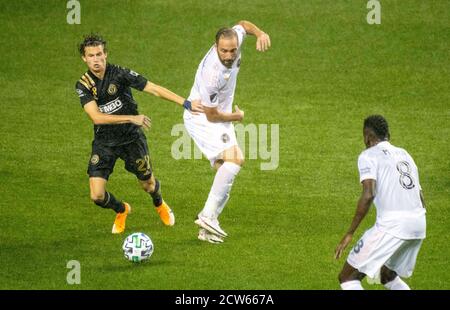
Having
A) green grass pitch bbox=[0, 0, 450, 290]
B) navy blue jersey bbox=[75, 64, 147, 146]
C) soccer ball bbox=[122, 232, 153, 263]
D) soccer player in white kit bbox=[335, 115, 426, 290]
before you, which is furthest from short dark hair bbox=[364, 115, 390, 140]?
navy blue jersey bbox=[75, 64, 147, 146]

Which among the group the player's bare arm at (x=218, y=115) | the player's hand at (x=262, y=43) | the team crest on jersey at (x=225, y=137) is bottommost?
the team crest on jersey at (x=225, y=137)

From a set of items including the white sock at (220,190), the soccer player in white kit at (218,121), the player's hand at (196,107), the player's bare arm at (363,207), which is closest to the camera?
the player's bare arm at (363,207)

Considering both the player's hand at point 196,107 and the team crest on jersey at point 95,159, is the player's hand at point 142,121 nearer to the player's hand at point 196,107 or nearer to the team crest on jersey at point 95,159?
the player's hand at point 196,107

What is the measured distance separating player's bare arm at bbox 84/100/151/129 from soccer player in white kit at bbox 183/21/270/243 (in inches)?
29.7

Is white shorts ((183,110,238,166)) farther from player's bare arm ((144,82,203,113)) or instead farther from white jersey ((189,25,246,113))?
player's bare arm ((144,82,203,113))

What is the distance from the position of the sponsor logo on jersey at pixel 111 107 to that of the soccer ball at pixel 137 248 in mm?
1864

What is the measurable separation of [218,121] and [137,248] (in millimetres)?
2180

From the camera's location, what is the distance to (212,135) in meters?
14.9

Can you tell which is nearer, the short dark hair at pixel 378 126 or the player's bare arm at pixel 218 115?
the short dark hair at pixel 378 126

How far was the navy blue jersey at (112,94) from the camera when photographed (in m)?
14.6

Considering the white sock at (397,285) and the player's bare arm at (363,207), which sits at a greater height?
the player's bare arm at (363,207)

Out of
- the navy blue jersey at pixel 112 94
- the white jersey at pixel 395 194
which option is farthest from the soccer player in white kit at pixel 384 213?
the navy blue jersey at pixel 112 94

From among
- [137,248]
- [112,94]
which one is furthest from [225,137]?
[137,248]

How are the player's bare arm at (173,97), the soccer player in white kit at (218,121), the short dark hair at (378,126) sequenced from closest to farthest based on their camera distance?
the short dark hair at (378,126)
the player's bare arm at (173,97)
the soccer player in white kit at (218,121)
